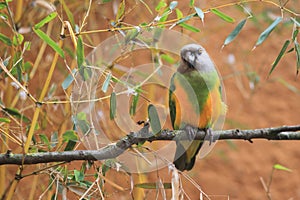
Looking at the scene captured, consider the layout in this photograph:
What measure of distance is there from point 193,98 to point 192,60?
116 mm

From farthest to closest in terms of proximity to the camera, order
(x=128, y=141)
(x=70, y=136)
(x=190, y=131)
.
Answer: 1. (x=190, y=131)
2. (x=70, y=136)
3. (x=128, y=141)

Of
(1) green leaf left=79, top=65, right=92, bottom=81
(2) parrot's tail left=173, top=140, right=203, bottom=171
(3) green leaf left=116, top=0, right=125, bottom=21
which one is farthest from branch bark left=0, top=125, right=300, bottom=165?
(2) parrot's tail left=173, top=140, right=203, bottom=171

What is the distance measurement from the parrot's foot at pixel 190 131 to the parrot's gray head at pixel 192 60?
189mm

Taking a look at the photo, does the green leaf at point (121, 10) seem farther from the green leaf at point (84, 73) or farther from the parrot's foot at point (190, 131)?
the parrot's foot at point (190, 131)

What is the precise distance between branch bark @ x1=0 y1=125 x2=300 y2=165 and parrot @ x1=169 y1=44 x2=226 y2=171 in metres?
0.28

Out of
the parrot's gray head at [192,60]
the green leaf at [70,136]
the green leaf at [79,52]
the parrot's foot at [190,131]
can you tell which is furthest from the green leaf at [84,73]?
the parrot's gray head at [192,60]

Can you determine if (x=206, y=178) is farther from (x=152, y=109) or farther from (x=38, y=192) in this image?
(x=152, y=109)

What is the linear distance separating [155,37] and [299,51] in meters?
0.31

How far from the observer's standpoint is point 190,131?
1147mm

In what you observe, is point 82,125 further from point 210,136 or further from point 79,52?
point 210,136

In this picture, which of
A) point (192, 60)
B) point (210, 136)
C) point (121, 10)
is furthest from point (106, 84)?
point (192, 60)

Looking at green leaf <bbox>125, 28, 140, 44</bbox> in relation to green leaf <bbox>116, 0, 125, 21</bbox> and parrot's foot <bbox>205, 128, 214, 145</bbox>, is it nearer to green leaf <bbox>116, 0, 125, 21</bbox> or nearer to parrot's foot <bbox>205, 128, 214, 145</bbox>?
green leaf <bbox>116, 0, 125, 21</bbox>

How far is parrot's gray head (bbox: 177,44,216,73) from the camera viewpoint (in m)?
1.32

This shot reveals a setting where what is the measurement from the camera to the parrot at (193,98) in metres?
1.25
